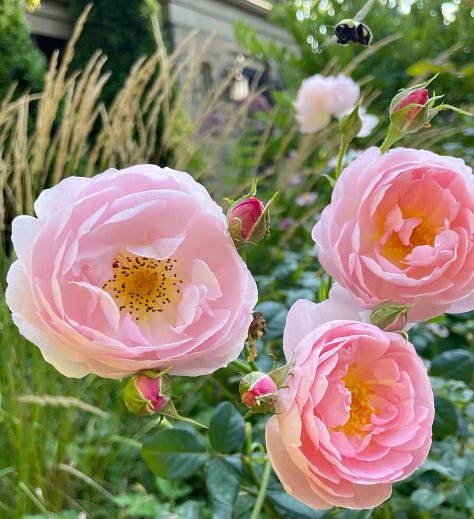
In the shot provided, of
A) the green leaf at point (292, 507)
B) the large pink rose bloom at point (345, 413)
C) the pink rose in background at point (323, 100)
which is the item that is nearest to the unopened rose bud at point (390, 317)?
the large pink rose bloom at point (345, 413)

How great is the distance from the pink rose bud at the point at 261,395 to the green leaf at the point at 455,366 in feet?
1.14

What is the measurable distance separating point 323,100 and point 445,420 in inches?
42.6

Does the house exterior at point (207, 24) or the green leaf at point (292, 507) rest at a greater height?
the green leaf at point (292, 507)

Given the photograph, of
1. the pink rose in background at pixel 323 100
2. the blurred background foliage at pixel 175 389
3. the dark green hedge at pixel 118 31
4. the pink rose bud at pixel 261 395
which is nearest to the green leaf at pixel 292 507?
the blurred background foliage at pixel 175 389

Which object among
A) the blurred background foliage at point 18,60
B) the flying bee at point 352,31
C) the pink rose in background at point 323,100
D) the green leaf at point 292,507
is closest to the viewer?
the flying bee at point 352,31

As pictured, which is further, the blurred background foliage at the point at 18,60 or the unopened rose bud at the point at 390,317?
the blurred background foliage at the point at 18,60

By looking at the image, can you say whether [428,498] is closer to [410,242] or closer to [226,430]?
[226,430]

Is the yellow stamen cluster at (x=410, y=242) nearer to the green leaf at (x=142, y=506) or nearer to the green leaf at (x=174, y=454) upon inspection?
the green leaf at (x=174, y=454)

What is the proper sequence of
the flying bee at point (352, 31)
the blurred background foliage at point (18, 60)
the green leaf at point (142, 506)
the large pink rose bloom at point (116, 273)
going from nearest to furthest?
the large pink rose bloom at point (116, 273) → the flying bee at point (352, 31) → the green leaf at point (142, 506) → the blurred background foliage at point (18, 60)

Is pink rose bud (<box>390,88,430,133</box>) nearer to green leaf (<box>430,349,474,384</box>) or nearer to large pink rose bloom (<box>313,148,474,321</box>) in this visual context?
large pink rose bloom (<box>313,148,474,321</box>)

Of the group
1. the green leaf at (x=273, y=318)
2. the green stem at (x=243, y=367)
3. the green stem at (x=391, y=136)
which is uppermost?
the green stem at (x=391, y=136)

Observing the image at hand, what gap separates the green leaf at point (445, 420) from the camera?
522 millimetres

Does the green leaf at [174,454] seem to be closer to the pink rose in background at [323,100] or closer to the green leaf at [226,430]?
the green leaf at [226,430]

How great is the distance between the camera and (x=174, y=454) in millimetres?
560
